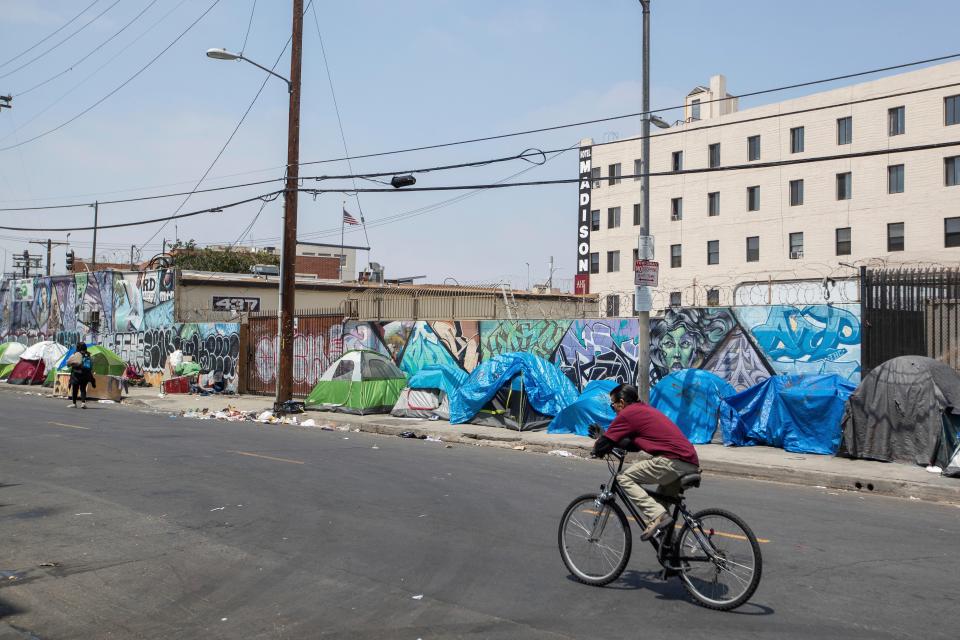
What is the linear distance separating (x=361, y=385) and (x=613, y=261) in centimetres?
4354

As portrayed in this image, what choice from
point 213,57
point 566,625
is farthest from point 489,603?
point 213,57

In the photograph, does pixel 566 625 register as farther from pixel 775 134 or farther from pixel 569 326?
pixel 775 134

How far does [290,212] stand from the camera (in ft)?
Result: 74.9

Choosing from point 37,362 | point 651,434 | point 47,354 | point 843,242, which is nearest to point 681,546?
point 651,434

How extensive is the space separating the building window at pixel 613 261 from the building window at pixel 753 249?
35.5ft

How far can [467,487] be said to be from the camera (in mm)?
11508

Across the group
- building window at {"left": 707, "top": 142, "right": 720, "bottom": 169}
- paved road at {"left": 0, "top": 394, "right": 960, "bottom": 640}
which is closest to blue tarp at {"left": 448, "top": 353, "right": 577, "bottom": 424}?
paved road at {"left": 0, "top": 394, "right": 960, "bottom": 640}

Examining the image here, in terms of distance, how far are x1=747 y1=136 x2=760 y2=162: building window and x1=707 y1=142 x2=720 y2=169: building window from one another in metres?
2.21

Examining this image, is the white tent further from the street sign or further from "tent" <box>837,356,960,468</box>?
"tent" <box>837,356,960,468</box>

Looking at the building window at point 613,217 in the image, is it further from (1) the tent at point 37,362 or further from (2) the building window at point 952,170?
(1) the tent at point 37,362

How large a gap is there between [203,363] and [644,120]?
2213 centimetres

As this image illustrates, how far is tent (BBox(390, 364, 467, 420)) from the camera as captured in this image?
71.9 feet

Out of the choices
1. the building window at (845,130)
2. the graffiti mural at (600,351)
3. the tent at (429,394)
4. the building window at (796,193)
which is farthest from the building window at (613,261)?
the graffiti mural at (600,351)

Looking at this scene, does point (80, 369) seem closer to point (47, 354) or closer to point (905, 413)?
point (47, 354)
